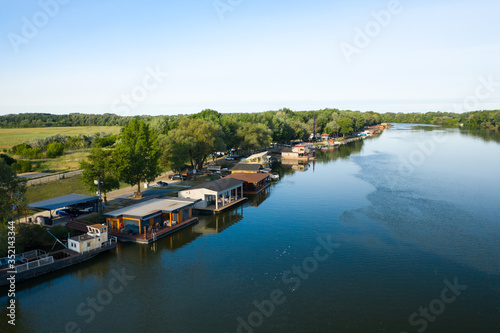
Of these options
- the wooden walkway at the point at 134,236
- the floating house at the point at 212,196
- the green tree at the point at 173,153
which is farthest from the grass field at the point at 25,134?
the wooden walkway at the point at 134,236

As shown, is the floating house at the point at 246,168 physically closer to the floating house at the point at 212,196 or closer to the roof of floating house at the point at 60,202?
the floating house at the point at 212,196

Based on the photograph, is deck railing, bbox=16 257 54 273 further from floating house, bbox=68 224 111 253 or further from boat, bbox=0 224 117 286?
floating house, bbox=68 224 111 253

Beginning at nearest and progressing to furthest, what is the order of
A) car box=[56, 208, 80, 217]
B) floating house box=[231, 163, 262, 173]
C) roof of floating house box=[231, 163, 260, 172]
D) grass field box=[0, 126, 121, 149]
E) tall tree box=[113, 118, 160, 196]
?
car box=[56, 208, 80, 217], tall tree box=[113, 118, 160, 196], floating house box=[231, 163, 262, 173], roof of floating house box=[231, 163, 260, 172], grass field box=[0, 126, 121, 149]

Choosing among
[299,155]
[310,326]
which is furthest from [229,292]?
[299,155]

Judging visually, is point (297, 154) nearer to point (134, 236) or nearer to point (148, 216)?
point (148, 216)

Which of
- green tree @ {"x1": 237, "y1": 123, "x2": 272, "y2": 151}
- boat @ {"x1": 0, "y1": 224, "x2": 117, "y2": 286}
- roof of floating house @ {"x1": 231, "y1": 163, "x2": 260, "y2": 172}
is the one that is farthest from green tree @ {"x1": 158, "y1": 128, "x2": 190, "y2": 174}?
green tree @ {"x1": 237, "y1": 123, "x2": 272, "y2": 151}
